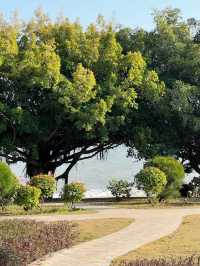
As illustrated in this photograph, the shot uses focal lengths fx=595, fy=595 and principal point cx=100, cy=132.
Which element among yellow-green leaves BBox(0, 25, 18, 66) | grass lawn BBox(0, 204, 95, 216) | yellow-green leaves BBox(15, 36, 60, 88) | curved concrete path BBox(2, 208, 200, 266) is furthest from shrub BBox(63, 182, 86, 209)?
yellow-green leaves BBox(0, 25, 18, 66)

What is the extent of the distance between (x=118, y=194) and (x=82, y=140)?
5.98 meters

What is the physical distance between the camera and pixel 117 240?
38.3 ft

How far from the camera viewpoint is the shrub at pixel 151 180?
2145 centimetres

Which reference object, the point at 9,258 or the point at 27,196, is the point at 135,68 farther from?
the point at 9,258

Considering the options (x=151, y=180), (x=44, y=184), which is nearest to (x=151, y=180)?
(x=151, y=180)

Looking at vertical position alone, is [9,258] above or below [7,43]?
below

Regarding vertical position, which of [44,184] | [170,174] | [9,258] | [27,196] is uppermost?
[170,174]

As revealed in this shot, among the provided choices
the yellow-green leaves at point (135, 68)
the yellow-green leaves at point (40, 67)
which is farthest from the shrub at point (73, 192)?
the yellow-green leaves at point (135, 68)

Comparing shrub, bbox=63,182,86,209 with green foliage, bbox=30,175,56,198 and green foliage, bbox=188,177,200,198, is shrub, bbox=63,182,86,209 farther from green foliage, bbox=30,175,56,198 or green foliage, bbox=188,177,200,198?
green foliage, bbox=188,177,200,198

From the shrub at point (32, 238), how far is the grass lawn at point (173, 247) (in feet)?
4.51

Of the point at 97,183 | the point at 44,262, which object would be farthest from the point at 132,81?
the point at 44,262

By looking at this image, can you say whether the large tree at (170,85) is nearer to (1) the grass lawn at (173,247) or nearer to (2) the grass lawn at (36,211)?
(2) the grass lawn at (36,211)

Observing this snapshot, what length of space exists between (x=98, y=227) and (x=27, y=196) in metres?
5.09

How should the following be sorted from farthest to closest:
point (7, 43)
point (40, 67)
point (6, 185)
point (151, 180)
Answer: point (7, 43), point (40, 67), point (151, 180), point (6, 185)
